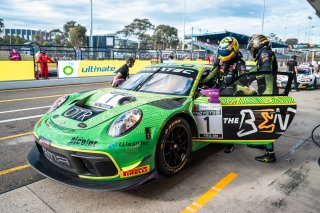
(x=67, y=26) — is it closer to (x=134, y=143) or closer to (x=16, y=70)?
(x=16, y=70)

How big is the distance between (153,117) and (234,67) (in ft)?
8.97

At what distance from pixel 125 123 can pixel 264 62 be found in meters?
2.75

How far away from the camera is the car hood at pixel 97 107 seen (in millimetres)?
3006

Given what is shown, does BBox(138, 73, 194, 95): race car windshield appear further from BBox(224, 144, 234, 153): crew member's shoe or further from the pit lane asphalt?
BBox(224, 144, 234, 153): crew member's shoe

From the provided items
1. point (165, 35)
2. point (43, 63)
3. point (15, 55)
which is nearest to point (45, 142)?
point (43, 63)

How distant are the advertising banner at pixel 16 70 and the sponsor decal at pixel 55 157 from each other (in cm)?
1005

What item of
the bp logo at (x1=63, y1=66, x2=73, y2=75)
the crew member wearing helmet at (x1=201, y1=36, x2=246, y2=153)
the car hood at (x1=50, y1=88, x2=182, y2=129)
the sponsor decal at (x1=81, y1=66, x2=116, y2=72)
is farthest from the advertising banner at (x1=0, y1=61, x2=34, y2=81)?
the crew member wearing helmet at (x1=201, y1=36, x2=246, y2=153)

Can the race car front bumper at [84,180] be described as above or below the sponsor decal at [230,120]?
below

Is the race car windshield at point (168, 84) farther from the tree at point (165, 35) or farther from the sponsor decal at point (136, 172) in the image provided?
the tree at point (165, 35)

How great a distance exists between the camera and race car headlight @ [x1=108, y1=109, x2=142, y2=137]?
2783 mm

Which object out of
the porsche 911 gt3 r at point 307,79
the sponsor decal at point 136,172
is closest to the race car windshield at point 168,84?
the sponsor decal at point 136,172

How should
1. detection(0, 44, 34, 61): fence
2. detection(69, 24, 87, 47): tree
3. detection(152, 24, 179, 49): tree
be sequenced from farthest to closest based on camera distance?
detection(152, 24, 179, 49): tree → detection(69, 24, 87, 47): tree → detection(0, 44, 34, 61): fence

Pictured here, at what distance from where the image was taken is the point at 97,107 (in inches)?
132

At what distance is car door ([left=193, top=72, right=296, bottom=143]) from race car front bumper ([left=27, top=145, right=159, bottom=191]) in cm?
109
